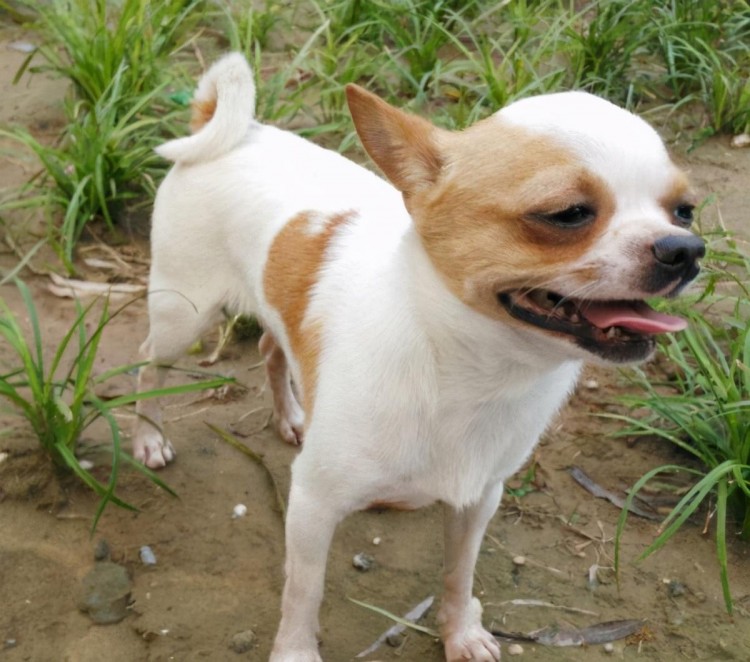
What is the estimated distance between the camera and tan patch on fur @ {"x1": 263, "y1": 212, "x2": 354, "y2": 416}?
2977mm

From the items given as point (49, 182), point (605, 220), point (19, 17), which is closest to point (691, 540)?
point (605, 220)

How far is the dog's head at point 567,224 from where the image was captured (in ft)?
7.40

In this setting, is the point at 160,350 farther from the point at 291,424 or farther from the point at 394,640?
the point at 394,640

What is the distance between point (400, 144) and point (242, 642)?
1.66 metres

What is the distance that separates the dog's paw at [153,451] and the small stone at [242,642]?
0.88m

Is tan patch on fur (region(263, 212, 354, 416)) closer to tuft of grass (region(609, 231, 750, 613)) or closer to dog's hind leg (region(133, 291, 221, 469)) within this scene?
dog's hind leg (region(133, 291, 221, 469))

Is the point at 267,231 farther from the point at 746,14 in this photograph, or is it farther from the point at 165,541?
the point at 746,14

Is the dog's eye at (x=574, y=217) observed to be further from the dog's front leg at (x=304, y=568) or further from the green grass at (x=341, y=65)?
the green grass at (x=341, y=65)

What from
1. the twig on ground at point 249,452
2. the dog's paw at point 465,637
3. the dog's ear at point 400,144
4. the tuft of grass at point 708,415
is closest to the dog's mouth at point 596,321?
the dog's ear at point 400,144

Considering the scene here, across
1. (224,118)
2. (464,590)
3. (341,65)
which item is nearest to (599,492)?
(464,590)

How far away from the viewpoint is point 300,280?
122 inches

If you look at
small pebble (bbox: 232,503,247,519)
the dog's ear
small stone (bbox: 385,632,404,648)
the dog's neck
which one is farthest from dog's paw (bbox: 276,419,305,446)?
the dog's ear

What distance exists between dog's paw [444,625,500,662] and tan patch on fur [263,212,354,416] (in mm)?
899

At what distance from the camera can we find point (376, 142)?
8.52 ft
